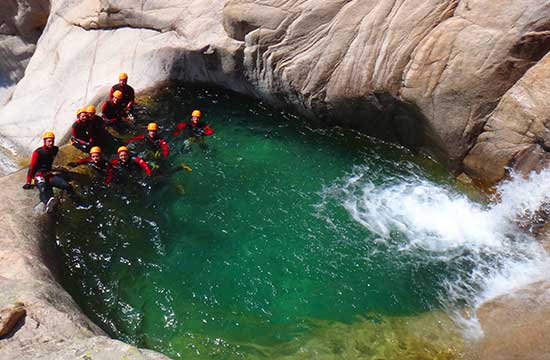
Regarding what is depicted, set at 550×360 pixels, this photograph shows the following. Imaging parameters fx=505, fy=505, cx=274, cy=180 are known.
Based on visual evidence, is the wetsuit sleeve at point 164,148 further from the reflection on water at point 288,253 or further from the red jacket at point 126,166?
the red jacket at point 126,166

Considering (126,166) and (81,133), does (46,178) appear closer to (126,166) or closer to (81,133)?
(126,166)

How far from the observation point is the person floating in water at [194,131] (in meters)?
12.7

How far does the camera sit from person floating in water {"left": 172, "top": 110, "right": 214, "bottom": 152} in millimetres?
12659

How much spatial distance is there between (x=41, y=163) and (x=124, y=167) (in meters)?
1.72

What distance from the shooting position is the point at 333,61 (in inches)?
475

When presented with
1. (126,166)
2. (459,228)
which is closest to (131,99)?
(126,166)

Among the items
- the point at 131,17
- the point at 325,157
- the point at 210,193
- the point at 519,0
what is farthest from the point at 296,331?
the point at 131,17

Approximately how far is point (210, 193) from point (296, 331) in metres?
4.05

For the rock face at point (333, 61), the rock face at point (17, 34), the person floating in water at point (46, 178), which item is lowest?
the rock face at point (17, 34)

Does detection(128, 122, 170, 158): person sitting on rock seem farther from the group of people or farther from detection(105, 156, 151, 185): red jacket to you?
detection(105, 156, 151, 185): red jacket

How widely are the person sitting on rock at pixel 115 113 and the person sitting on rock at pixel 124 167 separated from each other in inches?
70.3

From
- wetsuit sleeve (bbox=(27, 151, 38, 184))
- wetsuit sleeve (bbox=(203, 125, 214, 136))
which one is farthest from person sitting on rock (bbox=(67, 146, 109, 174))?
wetsuit sleeve (bbox=(203, 125, 214, 136))

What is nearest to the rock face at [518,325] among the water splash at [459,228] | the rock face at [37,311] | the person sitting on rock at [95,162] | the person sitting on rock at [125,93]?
the water splash at [459,228]

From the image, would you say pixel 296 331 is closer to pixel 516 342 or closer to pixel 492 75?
pixel 516 342
